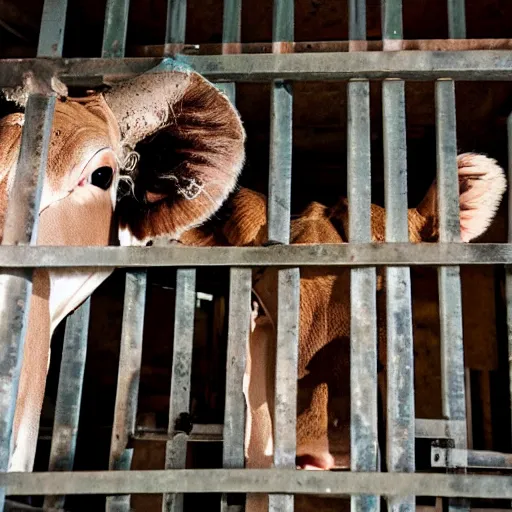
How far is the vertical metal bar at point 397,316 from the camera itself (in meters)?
2.00

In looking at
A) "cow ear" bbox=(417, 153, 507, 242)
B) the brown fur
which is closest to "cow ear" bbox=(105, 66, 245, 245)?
the brown fur

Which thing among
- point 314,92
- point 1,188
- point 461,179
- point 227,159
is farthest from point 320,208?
point 1,188

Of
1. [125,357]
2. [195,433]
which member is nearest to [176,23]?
[125,357]

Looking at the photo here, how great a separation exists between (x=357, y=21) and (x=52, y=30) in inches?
42.6

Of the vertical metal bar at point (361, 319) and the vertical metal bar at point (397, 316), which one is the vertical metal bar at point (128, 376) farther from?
the vertical metal bar at point (397, 316)

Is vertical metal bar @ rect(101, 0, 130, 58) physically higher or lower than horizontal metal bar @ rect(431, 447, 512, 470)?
higher

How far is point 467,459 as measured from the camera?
199 centimetres

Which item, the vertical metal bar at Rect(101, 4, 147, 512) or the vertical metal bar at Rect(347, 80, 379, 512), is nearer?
the vertical metal bar at Rect(347, 80, 379, 512)

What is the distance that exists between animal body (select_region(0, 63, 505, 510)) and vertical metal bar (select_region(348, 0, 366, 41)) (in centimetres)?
50

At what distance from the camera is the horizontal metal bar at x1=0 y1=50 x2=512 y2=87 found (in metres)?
2.27

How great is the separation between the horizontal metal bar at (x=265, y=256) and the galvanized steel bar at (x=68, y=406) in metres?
0.41

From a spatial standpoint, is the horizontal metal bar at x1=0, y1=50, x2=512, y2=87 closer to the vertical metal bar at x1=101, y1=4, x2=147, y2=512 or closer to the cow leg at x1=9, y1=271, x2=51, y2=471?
the vertical metal bar at x1=101, y1=4, x2=147, y2=512

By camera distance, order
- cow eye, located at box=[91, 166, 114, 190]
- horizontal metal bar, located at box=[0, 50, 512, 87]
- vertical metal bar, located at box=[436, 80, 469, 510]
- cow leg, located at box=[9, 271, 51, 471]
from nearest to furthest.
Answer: vertical metal bar, located at box=[436, 80, 469, 510] → cow leg, located at box=[9, 271, 51, 471] → horizontal metal bar, located at box=[0, 50, 512, 87] → cow eye, located at box=[91, 166, 114, 190]

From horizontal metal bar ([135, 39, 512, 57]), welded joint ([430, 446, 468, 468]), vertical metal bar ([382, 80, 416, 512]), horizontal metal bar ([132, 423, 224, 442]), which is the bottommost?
welded joint ([430, 446, 468, 468])
